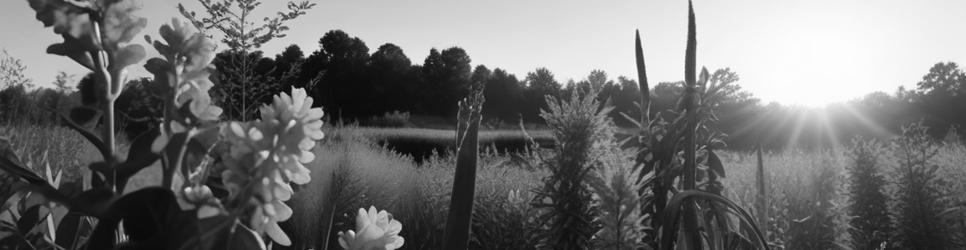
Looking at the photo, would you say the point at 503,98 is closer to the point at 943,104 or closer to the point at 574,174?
the point at 943,104

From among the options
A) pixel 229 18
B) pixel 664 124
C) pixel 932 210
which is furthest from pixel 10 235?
pixel 229 18

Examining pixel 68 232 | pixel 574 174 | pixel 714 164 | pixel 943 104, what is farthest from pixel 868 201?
pixel 943 104

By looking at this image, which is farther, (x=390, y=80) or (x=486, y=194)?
(x=390, y=80)

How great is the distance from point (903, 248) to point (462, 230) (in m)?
3.60

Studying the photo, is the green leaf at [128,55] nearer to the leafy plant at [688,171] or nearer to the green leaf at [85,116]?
the green leaf at [85,116]

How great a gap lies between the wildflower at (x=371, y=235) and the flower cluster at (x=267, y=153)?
0.07 metres

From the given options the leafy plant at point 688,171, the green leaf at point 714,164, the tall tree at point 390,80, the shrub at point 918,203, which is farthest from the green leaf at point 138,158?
the tall tree at point 390,80

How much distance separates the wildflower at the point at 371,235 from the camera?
0.29m

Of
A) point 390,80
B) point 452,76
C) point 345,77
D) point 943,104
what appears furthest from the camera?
point 452,76

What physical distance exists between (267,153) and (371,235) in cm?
10

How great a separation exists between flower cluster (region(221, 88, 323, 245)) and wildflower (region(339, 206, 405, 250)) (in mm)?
72

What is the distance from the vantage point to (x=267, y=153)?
203 millimetres

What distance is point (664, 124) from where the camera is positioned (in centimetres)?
70

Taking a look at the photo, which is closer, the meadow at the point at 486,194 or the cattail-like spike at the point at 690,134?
the cattail-like spike at the point at 690,134
